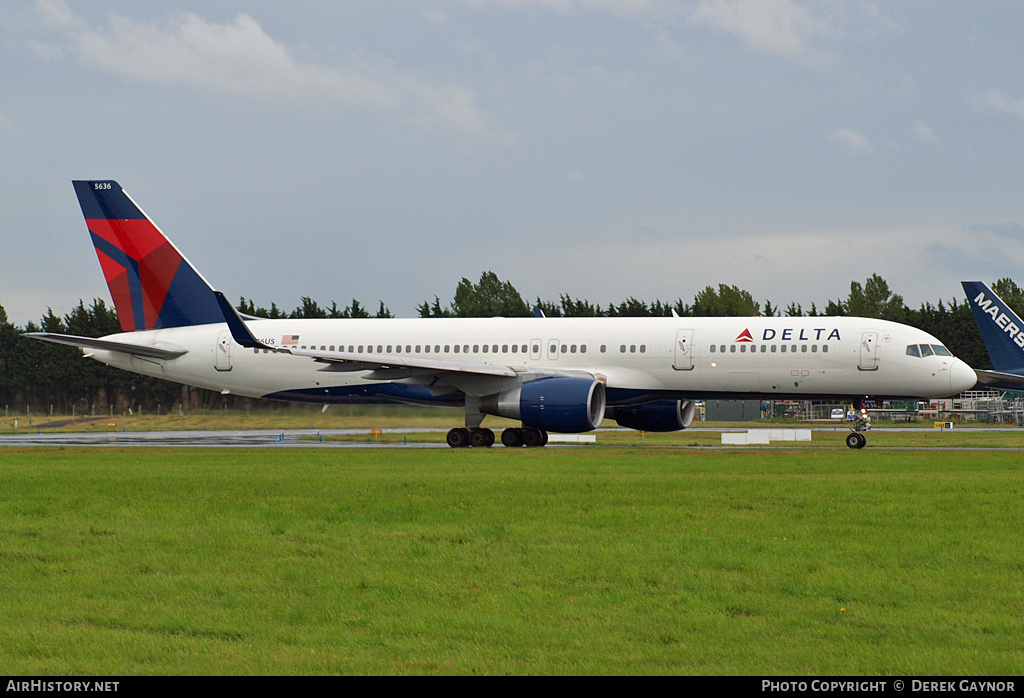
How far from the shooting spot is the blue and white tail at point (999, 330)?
145ft

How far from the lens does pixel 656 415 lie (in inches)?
1307

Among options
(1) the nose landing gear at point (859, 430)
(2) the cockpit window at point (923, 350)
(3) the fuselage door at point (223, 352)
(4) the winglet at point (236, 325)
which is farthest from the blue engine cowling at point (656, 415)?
(3) the fuselage door at point (223, 352)

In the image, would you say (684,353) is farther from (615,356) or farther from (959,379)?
(959,379)

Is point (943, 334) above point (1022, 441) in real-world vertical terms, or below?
above

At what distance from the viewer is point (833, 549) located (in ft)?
34.1

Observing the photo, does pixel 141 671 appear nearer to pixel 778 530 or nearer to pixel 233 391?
pixel 778 530

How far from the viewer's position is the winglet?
28962 millimetres

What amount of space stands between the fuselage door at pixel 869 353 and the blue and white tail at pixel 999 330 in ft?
Result: 57.9

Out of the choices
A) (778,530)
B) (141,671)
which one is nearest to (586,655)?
(141,671)

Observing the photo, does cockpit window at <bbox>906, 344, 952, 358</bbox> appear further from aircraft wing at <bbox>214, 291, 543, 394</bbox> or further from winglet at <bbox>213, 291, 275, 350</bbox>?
winglet at <bbox>213, 291, 275, 350</bbox>

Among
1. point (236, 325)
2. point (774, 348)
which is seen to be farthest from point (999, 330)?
point (236, 325)

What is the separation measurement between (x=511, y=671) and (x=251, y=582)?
3401 mm

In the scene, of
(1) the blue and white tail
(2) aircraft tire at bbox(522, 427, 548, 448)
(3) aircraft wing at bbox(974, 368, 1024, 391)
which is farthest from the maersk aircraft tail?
(2) aircraft tire at bbox(522, 427, 548, 448)

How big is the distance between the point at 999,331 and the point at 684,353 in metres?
20.9
